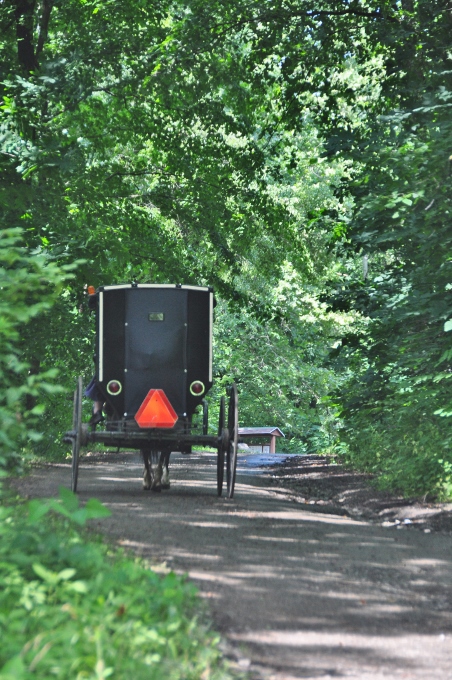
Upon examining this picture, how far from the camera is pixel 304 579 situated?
745 centimetres

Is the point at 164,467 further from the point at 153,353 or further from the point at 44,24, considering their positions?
the point at 44,24

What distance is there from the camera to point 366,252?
1555 cm

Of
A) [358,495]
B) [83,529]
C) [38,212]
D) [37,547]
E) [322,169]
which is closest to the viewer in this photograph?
[37,547]

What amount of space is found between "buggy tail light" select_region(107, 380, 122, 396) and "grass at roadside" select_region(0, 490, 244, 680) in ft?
23.5

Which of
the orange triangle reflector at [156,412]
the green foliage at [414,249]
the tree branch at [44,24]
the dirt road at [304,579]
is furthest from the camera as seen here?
the tree branch at [44,24]

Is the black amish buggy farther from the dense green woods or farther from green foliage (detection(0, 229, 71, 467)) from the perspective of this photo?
green foliage (detection(0, 229, 71, 467))

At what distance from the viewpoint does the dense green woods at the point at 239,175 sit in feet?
42.2

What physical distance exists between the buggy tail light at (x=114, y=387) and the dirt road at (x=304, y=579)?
4.34ft

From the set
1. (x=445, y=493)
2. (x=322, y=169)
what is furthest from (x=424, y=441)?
(x=322, y=169)

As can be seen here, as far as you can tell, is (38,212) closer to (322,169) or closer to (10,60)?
(10,60)

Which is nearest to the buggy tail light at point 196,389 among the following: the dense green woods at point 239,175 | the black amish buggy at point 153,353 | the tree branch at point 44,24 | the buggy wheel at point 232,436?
the black amish buggy at point 153,353

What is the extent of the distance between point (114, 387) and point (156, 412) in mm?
829

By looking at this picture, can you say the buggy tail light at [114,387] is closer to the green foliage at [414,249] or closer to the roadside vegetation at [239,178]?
the roadside vegetation at [239,178]

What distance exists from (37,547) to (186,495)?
7.61 m
